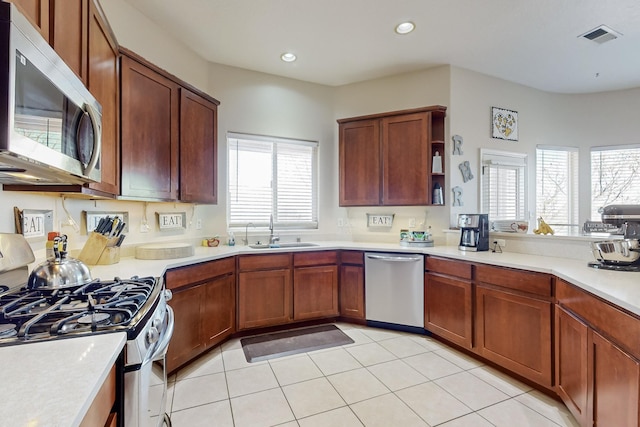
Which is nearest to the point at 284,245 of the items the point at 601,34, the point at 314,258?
the point at 314,258

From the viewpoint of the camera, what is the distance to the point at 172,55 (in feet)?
9.68

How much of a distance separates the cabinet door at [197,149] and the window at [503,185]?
3.03 metres

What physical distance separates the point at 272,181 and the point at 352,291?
5.26ft

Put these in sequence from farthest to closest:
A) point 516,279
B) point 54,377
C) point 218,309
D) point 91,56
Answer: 1. point 218,309
2. point 516,279
3. point 91,56
4. point 54,377

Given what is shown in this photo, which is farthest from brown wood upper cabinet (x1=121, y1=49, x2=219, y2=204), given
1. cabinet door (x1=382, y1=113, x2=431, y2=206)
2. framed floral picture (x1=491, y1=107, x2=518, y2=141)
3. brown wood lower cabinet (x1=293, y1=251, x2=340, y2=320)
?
framed floral picture (x1=491, y1=107, x2=518, y2=141)

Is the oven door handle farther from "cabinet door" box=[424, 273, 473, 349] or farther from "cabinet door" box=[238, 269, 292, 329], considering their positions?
"cabinet door" box=[424, 273, 473, 349]

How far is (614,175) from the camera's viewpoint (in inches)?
164

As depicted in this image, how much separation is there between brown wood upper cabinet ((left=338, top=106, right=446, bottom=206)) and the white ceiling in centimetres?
62

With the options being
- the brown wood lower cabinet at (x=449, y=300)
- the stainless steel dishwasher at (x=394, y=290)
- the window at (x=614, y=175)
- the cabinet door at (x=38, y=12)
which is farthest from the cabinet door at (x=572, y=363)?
the window at (x=614, y=175)

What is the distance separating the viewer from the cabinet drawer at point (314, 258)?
316 centimetres

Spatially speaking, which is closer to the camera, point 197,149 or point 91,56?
point 91,56

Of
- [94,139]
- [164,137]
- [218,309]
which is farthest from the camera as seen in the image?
[218,309]

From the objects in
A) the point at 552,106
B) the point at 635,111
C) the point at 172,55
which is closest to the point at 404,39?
the point at 172,55

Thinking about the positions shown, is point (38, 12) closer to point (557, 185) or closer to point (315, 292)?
point (315, 292)
